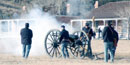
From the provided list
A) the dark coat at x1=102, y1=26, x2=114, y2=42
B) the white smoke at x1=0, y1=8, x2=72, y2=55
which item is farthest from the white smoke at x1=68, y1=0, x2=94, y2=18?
the dark coat at x1=102, y1=26, x2=114, y2=42

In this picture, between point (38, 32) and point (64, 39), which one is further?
point (38, 32)

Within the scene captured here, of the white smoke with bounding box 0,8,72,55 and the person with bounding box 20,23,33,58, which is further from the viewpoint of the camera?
the white smoke with bounding box 0,8,72,55

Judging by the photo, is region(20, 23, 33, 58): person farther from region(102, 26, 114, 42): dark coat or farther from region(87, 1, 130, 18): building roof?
region(87, 1, 130, 18): building roof

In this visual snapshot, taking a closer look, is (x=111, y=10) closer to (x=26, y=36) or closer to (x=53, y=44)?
(x=53, y=44)

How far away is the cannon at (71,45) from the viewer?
1784 centimetres

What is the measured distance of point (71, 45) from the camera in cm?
1798

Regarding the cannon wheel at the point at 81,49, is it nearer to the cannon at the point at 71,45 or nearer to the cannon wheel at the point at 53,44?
the cannon at the point at 71,45

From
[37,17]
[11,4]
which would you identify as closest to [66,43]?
[37,17]

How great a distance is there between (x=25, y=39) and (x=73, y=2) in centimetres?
3060

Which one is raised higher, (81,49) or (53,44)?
(53,44)

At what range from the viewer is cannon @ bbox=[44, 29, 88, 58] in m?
17.8

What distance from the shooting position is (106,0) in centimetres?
6512

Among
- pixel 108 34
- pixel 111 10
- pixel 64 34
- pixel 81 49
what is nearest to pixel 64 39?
pixel 64 34

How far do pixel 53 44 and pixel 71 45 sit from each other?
0.96 meters
